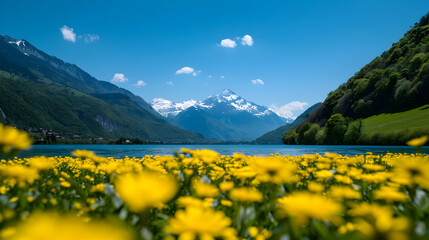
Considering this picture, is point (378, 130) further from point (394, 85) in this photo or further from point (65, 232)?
point (65, 232)

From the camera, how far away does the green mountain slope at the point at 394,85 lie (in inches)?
2508

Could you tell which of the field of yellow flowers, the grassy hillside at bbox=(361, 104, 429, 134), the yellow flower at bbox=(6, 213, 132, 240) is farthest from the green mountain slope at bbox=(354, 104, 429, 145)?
the yellow flower at bbox=(6, 213, 132, 240)

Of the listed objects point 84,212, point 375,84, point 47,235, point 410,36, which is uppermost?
point 410,36

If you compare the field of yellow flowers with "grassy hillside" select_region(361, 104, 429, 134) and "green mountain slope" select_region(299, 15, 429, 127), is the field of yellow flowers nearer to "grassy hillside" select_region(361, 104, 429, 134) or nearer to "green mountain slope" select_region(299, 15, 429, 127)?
"grassy hillside" select_region(361, 104, 429, 134)

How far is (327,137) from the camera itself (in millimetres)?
72688

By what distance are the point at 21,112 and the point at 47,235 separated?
239 m

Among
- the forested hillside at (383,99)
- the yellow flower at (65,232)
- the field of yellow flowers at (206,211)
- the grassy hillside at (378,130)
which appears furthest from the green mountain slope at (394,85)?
the yellow flower at (65,232)

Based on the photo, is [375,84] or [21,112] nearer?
[375,84]

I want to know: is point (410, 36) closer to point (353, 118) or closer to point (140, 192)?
point (353, 118)

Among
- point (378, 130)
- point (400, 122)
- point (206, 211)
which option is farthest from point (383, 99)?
point (206, 211)

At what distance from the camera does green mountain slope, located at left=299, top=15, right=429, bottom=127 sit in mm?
63716

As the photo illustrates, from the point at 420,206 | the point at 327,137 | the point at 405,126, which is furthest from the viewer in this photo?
the point at 327,137

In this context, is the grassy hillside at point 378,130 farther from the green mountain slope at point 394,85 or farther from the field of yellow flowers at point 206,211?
the field of yellow flowers at point 206,211

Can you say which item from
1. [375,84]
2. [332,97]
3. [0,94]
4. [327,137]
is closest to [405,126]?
[327,137]
